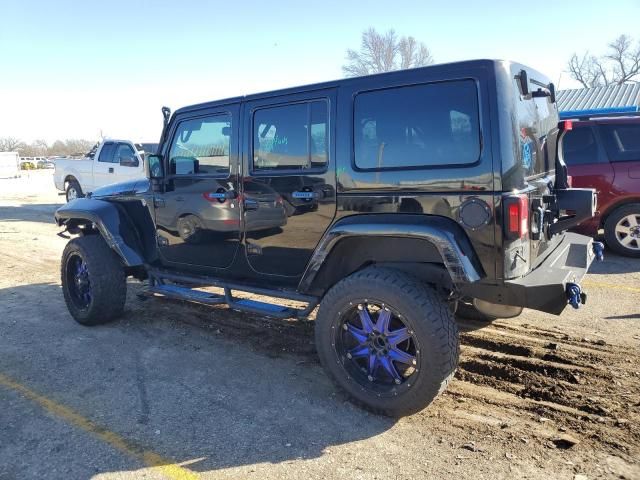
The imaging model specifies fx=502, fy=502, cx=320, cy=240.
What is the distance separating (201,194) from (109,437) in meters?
2.02

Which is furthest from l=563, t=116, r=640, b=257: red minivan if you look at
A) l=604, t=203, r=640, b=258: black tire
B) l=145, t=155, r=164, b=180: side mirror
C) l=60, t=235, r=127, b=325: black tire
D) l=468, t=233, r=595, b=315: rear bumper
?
l=60, t=235, r=127, b=325: black tire

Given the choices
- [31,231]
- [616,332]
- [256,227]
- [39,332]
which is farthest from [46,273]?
[616,332]

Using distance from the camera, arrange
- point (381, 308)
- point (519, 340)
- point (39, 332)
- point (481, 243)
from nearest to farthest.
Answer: point (481, 243)
point (381, 308)
point (519, 340)
point (39, 332)

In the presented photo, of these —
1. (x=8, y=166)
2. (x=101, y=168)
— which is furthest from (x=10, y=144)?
(x=101, y=168)

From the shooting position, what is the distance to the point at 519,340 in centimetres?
430

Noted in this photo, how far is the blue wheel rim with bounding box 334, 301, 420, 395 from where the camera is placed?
3.15 m

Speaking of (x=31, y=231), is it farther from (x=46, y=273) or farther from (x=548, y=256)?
(x=548, y=256)

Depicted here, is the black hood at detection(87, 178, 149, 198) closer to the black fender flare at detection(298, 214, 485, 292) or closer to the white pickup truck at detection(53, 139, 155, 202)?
the black fender flare at detection(298, 214, 485, 292)

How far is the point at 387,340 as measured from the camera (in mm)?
3203

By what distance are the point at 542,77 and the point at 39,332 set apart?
5.07 metres

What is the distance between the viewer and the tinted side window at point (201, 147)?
13.7 ft

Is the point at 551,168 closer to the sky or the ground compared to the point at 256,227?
closer to the sky

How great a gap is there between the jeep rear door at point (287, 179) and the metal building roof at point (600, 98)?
17.1m

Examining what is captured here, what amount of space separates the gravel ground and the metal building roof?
15.6 meters
